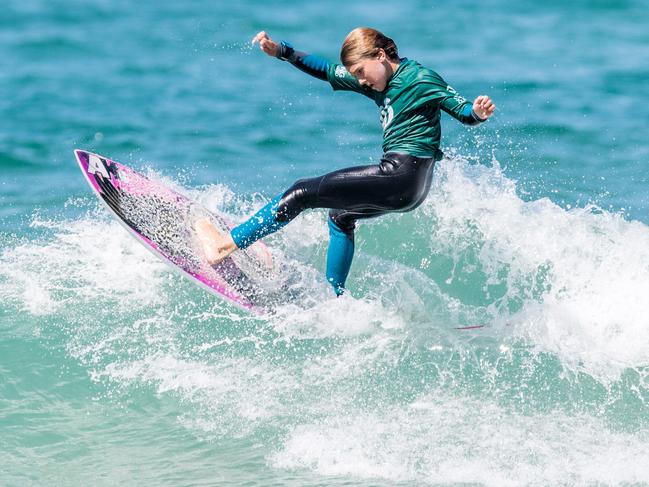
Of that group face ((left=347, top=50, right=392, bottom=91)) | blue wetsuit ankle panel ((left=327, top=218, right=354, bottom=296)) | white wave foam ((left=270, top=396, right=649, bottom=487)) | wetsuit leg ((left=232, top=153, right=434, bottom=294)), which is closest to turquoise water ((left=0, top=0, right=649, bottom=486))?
white wave foam ((left=270, top=396, right=649, bottom=487))

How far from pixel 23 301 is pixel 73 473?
8.30 feet

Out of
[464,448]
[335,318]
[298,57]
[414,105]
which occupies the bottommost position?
[464,448]

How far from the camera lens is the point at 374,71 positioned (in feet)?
20.6

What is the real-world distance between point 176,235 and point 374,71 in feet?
7.80

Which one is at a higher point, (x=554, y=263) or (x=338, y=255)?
(x=338, y=255)

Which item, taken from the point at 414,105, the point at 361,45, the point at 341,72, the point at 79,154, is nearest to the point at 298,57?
the point at 341,72

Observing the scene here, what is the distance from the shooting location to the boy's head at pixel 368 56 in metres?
6.26

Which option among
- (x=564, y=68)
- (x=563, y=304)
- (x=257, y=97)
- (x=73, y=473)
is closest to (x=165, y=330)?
(x=73, y=473)

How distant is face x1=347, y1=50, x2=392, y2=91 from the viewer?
247 inches

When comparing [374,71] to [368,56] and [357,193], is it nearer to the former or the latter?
[368,56]

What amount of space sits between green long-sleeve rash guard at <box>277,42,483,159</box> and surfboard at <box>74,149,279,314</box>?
5.95 ft

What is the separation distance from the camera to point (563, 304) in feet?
25.0

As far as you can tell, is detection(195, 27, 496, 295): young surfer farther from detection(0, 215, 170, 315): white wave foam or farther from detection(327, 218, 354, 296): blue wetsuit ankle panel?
detection(0, 215, 170, 315): white wave foam

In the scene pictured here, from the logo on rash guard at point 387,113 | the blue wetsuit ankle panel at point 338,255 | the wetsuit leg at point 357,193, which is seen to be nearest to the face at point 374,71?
the logo on rash guard at point 387,113
